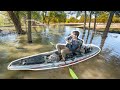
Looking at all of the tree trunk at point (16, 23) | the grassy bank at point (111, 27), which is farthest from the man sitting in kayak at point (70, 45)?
the tree trunk at point (16, 23)

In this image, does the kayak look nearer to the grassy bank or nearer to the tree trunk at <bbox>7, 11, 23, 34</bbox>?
the grassy bank

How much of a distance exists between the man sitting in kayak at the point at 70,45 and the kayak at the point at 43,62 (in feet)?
0.40

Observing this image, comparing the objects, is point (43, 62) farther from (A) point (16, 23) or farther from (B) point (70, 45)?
(A) point (16, 23)

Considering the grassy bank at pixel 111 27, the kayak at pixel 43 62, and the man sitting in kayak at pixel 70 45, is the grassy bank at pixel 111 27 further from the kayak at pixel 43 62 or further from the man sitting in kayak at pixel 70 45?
the kayak at pixel 43 62

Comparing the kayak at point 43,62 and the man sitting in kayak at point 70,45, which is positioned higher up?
the man sitting in kayak at point 70,45

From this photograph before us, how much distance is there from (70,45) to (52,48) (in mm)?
416

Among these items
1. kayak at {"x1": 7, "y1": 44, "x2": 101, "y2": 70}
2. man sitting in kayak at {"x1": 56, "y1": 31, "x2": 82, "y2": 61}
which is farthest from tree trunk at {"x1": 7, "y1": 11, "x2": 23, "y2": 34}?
man sitting in kayak at {"x1": 56, "y1": 31, "x2": 82, "y2": 61}

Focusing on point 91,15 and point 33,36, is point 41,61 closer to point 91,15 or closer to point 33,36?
point 33,36

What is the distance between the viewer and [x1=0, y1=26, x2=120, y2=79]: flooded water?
10.7 ft

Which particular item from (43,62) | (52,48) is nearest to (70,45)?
(52,48)

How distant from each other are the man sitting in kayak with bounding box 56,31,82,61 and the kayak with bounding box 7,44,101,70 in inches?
4.8

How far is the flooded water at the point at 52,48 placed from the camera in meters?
3.27
